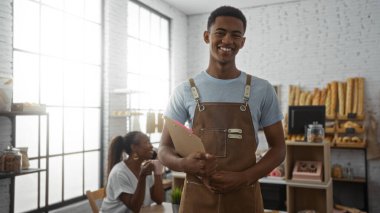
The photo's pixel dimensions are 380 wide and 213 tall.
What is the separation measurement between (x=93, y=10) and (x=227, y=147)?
4055mm

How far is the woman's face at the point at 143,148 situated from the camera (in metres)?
3.09

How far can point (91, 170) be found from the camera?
15.5 ft

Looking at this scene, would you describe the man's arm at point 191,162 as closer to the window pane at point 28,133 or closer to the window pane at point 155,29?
the window pane at point 28,133

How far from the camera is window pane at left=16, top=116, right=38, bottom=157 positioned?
3.64m

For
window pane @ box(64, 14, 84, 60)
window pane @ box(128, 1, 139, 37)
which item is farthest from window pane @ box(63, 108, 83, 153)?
window pane @ box(128, 1, 139, 37)

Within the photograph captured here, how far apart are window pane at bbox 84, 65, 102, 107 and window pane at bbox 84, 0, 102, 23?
67 centimetres

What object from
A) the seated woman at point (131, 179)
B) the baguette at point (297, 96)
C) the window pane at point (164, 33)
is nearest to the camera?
the seated woman at point (131, 179)

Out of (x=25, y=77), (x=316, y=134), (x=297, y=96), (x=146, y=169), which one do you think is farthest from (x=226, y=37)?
(x=297, y=96)

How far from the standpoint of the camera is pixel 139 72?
5.75 m

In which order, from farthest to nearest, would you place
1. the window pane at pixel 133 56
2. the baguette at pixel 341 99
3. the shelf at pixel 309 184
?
the baguette at pixel 341 99
the window pane at pixel 133 56
the shelf at pixel 309 184

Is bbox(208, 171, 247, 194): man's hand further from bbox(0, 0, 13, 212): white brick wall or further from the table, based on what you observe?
bbox(0, 0, 13, 212): white brick wall

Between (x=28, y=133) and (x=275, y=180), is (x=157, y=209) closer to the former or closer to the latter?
(x=28, y=133)

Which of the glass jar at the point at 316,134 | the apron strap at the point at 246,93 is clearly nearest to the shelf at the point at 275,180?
the glass jar at the point at 316,134

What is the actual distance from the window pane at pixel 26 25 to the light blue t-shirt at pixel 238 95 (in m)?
2.89
